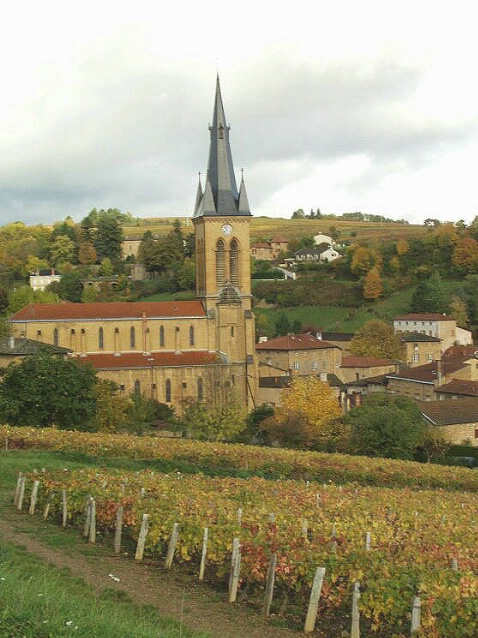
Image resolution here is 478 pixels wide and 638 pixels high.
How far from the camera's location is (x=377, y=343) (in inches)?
3467

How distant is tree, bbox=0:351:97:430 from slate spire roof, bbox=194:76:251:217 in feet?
82.1

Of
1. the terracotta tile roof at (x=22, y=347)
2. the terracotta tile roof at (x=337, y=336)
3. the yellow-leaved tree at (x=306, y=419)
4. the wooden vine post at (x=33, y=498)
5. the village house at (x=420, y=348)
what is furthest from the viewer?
the terracotta tile roof at (x=337, y=336)

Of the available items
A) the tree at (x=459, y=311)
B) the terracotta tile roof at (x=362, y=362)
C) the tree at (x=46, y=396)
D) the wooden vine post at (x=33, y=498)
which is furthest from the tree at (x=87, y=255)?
the wooden vine post at (x=33, y=498)

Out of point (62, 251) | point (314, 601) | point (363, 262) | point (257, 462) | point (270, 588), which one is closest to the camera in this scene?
point (314, 601)

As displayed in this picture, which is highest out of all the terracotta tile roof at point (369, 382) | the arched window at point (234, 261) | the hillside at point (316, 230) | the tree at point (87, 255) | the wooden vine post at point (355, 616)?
the hillside at point (316, 230)

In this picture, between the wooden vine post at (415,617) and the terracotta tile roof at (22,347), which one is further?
the terracotta tile roof at (22,347)

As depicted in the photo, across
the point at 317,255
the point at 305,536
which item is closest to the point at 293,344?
the point at 317,255

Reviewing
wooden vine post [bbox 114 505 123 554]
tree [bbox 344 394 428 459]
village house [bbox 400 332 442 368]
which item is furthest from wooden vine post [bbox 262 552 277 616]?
village house [bbox 400 332 442 368]

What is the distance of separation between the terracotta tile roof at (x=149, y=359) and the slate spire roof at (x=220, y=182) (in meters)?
9.86

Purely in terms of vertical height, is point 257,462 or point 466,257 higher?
point 466,257

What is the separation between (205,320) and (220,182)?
9.75 m

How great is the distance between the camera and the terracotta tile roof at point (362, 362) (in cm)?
8156

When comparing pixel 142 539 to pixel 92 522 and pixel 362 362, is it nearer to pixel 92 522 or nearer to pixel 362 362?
pixel 92 522

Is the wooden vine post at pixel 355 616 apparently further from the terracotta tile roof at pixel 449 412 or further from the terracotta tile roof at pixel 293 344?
the terracotta tile roof at pixel 293 344
